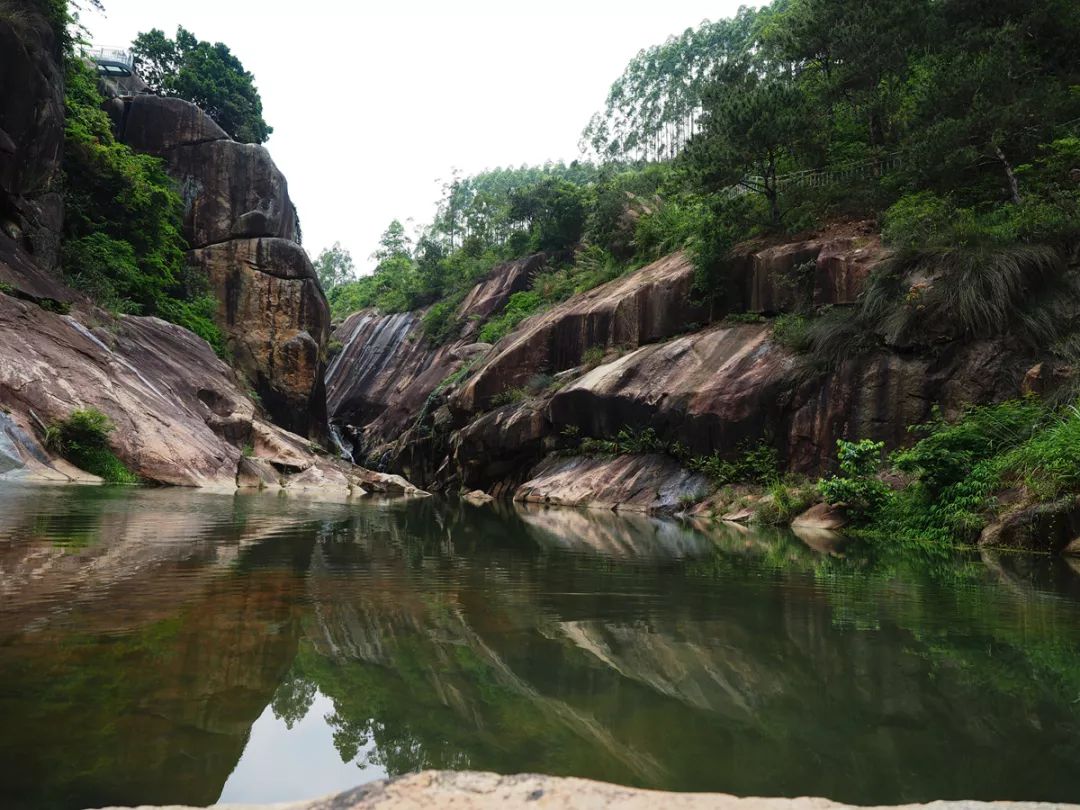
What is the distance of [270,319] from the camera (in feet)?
114

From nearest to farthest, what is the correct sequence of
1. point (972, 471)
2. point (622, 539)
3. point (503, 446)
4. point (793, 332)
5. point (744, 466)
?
point (622, 539) < point (972, 471) < point (744, 466) < point (793, 332) < point (503, 446)

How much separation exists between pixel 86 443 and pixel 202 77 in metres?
32.7

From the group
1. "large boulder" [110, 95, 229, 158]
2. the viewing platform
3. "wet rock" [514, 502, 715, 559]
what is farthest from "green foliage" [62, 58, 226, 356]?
"wet rock" [514, 502, 715, 559]

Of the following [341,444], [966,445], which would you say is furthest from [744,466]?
[341,444]

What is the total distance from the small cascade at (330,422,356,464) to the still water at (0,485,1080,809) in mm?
35908

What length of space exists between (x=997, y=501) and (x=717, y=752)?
9282 mm

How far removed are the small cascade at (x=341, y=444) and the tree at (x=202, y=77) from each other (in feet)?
60.1

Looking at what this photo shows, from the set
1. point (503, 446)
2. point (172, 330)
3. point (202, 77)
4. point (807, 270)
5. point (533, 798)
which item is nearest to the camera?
point (533, 798)

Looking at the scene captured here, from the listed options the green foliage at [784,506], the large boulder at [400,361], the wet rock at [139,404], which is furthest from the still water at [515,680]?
the large boulder at [400,361]

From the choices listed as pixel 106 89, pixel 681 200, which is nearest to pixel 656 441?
pixel 681 200

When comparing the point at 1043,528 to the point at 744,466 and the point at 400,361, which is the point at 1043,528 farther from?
the point at 400,361

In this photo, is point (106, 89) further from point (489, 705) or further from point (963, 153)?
point (489, 705)

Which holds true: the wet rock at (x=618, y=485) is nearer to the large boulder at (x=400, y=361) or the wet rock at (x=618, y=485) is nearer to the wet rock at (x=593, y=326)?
the wet rock at (x=593, y=326)

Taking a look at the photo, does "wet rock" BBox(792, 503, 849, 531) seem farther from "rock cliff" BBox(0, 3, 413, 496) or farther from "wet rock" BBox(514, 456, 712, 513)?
"rock cliff" BBox(0, 3, 413, 496)
